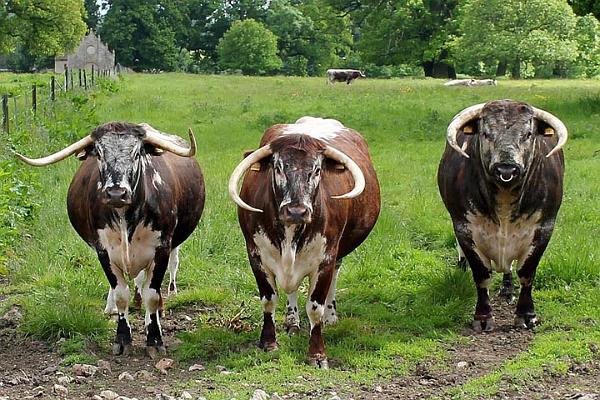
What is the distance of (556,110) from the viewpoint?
21.1 metres

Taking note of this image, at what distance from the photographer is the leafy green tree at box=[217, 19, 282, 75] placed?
273ft

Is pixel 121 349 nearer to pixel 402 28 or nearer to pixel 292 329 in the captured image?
pixel 292 329

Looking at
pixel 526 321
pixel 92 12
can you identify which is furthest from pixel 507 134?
pixel 92 12

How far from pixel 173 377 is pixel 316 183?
5.99 ft

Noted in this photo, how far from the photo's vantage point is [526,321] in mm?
7719

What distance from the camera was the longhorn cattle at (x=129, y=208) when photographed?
6.73m

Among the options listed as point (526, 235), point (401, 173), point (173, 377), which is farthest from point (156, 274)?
point (401, 173)

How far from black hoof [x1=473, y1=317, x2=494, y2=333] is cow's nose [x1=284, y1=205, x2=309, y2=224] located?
7.42 ft

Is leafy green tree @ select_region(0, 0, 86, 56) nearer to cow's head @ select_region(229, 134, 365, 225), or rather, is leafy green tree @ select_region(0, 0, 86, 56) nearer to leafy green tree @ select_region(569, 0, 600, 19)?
leafy green tree @ select_region(569, 0, 600, 19)

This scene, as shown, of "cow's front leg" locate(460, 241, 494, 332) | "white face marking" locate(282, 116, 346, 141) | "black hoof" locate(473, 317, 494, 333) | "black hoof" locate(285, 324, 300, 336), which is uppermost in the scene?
"white face marking" locate(282, 116, 346, 141)

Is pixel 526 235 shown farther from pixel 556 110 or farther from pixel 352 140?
pixel 556 110

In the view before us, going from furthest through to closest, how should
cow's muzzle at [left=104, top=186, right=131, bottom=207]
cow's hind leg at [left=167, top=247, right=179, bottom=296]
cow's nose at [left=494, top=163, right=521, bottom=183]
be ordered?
1. cow's hind leg at [left=167, top=247, right=179, bottom=296]
2. cow's nose at [left=494, top=163, right=521, bottom=183]
3. cow's muzzle at [left=104, top=186, right=131, bottom=207]

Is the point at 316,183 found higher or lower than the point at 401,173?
higher

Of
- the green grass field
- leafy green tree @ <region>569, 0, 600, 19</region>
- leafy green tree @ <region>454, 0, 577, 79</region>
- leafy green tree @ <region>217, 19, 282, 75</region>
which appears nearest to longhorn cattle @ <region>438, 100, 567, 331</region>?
the green grass field
